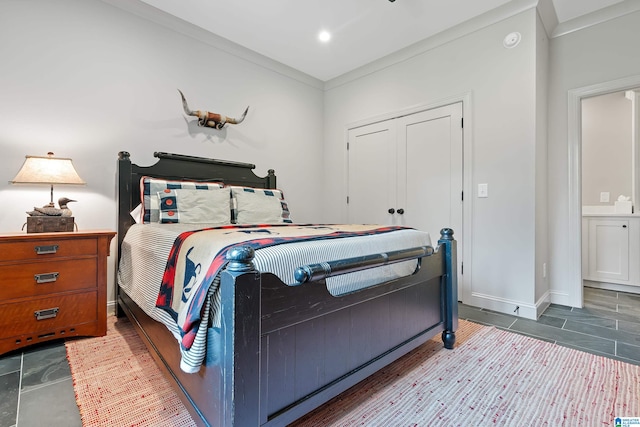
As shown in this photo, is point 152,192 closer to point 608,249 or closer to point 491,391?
point 491,391

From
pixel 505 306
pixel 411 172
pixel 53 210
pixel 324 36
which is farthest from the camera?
pixel 411 172

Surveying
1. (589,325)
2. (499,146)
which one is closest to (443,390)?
(589,325)

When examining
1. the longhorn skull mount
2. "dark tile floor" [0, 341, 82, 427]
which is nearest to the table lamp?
"dark tile floor" [0, 341, 82, 427]

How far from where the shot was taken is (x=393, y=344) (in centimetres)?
151

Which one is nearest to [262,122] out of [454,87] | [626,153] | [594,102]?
[454,87]

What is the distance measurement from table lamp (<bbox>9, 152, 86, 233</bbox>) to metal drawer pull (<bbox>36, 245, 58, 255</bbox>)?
0.16 metres

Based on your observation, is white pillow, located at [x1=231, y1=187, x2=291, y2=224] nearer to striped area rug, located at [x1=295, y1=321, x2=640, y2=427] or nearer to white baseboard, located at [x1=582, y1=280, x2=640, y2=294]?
striped area rug, located at [x1=295, y1=321, x2=640, y2=427]

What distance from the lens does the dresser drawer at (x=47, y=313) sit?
1.74m

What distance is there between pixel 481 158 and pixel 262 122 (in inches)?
91.8

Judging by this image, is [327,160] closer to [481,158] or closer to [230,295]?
[481,158]

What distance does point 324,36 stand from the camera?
3.04 m

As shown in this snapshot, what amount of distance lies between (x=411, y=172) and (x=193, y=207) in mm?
2193

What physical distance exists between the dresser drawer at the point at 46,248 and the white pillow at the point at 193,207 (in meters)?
0.48

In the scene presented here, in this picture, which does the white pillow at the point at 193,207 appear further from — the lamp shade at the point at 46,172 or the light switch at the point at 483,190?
the light switch at the point at 483,190
